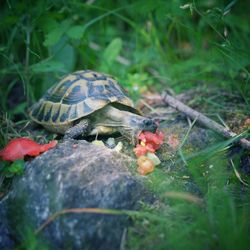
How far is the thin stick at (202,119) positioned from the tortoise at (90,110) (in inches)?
16.9

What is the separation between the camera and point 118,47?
15.8 feet

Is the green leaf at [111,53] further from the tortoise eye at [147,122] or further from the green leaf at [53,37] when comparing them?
the tortoise eye at [147,122]

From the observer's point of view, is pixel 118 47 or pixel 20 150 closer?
pixel 20 150

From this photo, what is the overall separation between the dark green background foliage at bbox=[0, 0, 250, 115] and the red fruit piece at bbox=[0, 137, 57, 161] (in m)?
0.82

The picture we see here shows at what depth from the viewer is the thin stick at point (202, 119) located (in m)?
3.10

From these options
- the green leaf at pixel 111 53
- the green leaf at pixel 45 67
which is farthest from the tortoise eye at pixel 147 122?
the green leaf at pixel 111 53

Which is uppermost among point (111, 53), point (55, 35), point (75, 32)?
point (55, 35)

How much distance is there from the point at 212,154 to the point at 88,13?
2.93 metres

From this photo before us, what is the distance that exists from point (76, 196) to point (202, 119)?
1.53m

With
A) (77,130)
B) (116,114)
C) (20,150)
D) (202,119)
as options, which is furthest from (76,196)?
(202,119)

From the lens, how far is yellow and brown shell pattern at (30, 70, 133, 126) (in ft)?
10.9

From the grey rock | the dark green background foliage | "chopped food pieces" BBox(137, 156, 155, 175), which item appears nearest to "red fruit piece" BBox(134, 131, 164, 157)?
"chopped food pieces" BBox(137, 156, 155, 175)

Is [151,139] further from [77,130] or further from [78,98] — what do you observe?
[78,98]

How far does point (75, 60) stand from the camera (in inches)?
185
